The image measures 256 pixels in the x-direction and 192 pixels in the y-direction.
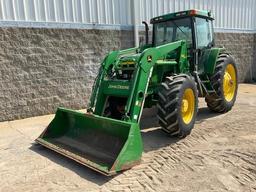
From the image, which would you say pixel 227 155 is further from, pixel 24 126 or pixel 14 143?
pixel 24 126

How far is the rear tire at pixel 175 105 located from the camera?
532 centimetres

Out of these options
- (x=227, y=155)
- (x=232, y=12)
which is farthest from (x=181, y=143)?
(x=232, y=12)

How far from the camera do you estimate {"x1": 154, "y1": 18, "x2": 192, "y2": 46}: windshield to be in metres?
6.95

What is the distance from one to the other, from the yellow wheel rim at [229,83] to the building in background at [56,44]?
128 inches

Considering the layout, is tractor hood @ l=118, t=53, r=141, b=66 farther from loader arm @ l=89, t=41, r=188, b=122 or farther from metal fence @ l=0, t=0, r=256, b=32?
metal fence @ l=0, t=0, r=256, b=32

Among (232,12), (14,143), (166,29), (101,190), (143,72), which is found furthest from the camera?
(232,12)

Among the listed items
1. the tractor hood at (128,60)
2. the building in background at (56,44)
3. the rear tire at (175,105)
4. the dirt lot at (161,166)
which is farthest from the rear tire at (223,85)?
the building in background at (56,44)

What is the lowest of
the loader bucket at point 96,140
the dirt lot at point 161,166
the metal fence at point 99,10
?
the dirt lot at point 161,166

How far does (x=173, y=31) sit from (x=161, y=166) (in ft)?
12.1

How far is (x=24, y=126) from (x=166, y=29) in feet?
13.2

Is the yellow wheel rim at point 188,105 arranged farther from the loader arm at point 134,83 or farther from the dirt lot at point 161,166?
the loader arm at point 134,83

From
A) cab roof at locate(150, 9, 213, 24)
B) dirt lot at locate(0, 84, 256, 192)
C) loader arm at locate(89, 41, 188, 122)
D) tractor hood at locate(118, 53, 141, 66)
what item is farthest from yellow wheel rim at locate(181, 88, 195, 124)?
cab roof at locate(150, 9, 213, 24)

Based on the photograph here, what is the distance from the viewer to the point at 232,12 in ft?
43.5

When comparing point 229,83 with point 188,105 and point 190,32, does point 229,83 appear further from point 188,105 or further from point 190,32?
point 188,105
